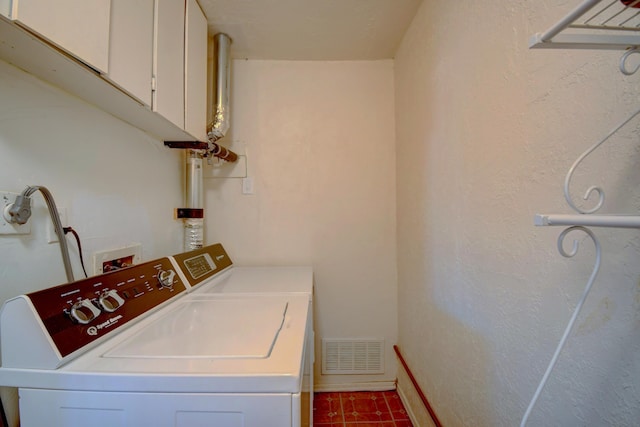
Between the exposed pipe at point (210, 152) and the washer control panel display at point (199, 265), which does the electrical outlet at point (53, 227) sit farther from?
the exposed pipe at point (210, 152)

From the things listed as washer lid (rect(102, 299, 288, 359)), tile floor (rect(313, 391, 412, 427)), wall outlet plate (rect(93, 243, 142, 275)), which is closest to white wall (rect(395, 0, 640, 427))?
tile floor (rect(313, 391, 412, 427))

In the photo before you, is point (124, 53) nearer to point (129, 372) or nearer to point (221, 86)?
point (221, 86)

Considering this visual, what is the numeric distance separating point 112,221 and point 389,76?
1926 millimetres

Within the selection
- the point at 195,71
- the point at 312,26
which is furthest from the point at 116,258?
the point at 312,26

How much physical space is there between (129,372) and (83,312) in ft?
0.85

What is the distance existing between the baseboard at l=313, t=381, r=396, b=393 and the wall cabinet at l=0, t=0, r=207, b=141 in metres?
1.85

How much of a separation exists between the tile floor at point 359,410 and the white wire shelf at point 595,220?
167 centimetres

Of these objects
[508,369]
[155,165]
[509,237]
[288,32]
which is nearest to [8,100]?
[155,165]

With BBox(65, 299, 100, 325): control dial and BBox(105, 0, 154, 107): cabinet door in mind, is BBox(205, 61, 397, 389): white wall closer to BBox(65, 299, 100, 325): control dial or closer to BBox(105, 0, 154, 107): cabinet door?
BBox(105, 0, 154, 107): cabinet door

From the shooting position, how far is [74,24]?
2.36 ft

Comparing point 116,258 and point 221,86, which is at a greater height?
point 221,86

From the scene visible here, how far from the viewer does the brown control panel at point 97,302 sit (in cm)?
64

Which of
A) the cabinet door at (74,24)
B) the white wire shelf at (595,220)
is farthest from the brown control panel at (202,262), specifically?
the white wire shelf at (595,220)

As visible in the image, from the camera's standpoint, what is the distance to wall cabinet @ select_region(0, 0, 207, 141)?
A: 0.67 metres
